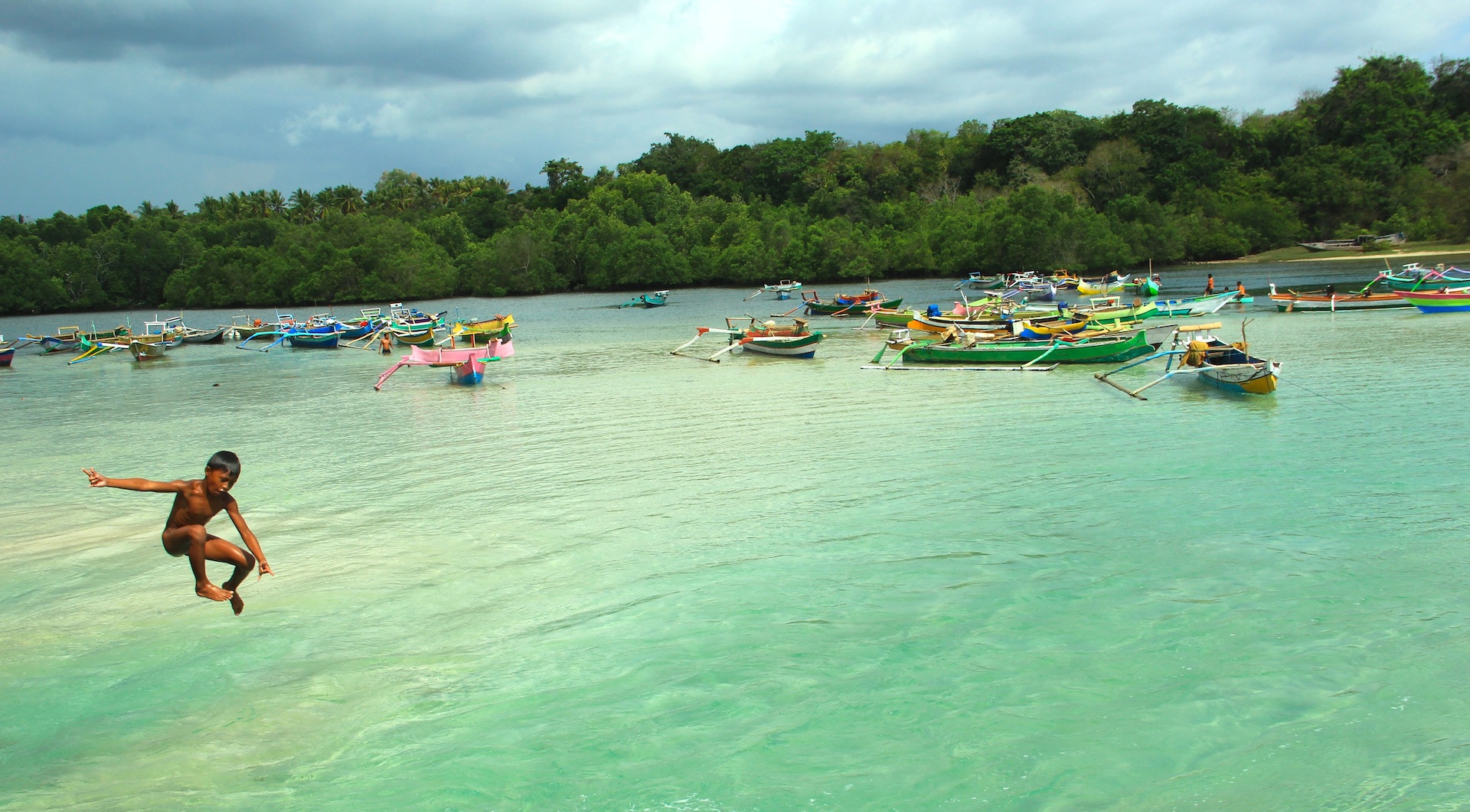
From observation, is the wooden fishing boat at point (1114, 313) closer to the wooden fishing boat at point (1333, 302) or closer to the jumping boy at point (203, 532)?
the wooden fishing boat at point (1333, 302)

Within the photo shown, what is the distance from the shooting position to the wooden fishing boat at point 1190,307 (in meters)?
34.8

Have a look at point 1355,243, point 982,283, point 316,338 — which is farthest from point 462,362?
point 1355,243

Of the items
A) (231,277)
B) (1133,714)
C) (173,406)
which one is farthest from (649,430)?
(231,277)

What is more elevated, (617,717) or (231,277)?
(231,277)

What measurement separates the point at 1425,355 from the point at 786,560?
19075 mm

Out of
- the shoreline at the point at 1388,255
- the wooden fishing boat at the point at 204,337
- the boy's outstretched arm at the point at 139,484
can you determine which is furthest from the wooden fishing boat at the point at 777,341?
the shoreline at the point at 1388,255

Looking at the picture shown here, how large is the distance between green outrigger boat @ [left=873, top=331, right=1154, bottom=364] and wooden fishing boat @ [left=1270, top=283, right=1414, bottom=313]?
15.7m

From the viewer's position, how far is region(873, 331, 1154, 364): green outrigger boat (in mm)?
21656

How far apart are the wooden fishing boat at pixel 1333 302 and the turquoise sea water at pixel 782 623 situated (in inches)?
768

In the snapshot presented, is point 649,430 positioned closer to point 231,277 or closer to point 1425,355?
point 1425,355

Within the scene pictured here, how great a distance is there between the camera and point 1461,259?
53.7 meters

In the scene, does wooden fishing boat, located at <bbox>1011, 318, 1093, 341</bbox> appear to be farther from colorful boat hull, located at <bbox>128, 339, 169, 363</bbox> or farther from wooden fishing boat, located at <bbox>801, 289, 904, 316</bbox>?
colorful boat hull, located at <bbox>128, 339, 169, 363</bbox>

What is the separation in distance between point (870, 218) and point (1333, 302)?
183ft

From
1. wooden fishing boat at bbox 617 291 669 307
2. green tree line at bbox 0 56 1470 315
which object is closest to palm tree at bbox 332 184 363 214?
green tree line at bbox 0 56 1470 315
